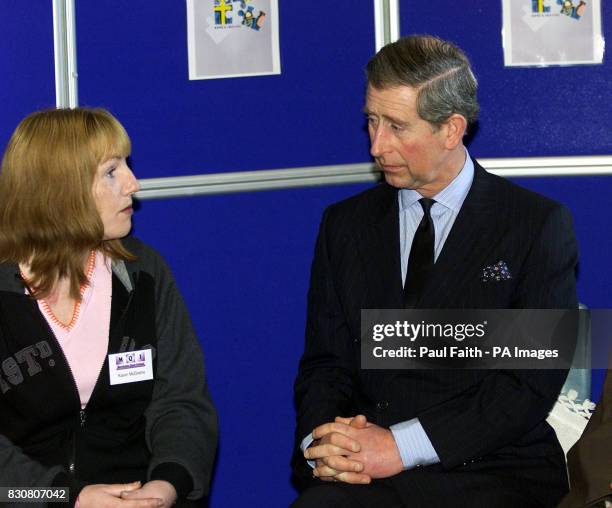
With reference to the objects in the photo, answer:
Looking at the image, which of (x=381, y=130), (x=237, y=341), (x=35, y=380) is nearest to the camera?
(x=35, y=380)

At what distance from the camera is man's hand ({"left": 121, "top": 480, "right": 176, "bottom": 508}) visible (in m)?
2.52

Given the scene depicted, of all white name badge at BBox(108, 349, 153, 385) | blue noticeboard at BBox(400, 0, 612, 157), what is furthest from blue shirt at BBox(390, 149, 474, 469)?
white name badge at BBox(108, 349, 153, 385)

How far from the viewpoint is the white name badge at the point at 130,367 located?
106 inches

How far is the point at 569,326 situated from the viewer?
2699mm

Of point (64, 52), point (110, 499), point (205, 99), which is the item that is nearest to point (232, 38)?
point (205, 99)

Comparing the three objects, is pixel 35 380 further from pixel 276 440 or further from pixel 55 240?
pixel 276 440

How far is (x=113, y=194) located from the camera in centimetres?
272

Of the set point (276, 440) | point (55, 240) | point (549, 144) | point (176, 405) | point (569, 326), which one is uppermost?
point (549, 144)

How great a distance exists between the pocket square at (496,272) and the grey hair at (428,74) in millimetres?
401

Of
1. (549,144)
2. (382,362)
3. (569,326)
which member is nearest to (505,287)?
(569,326)

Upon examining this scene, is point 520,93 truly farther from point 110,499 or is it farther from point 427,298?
point 110,499

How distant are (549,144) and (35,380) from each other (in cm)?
180

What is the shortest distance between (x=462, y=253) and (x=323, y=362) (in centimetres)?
49

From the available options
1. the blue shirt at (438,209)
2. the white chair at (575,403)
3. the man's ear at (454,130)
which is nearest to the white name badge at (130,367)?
the blue shirt at (438,209)
